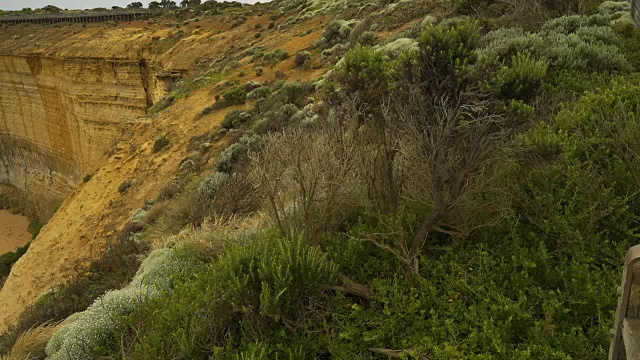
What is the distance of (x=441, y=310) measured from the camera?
360 centimetres

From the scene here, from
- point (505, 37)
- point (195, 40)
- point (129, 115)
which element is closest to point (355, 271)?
point (505, 37)

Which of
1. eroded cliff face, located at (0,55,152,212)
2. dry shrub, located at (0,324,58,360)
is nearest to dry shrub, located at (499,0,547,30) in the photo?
dry shrub, located at (0,324,58,360)

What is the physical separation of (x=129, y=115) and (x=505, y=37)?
81.6 feet

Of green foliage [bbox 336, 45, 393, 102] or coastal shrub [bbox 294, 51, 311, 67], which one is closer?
green foliage [bbox 336, 45, 393, 102]

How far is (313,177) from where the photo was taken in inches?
187

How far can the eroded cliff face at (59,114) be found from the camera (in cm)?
2745

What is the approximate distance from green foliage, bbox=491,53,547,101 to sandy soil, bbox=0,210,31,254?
32283 millimetres

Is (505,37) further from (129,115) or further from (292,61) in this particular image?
(129,115)

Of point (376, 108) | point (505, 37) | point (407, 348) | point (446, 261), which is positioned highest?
point (505, 37)

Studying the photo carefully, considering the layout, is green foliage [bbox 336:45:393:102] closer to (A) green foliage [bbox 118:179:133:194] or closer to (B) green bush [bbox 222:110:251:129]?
(B) green bush [bbox 222:110:251:129]

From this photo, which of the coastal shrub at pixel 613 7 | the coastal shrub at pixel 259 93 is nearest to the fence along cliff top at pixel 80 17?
the coastal shrub at pixel 259 93

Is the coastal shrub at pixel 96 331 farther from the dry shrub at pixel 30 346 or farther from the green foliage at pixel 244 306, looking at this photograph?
the green foliage at pixel 244 306

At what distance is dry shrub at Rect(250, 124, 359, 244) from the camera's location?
15.4ft

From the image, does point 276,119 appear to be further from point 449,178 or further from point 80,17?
point 80,17
